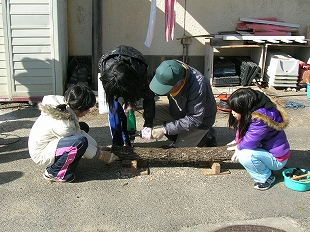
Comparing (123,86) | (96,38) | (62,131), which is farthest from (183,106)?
(96,38)

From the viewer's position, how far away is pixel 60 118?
12.0ft

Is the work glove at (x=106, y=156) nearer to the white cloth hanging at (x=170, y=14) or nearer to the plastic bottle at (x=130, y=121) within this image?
the plastic bottle at (x=130, y=121)

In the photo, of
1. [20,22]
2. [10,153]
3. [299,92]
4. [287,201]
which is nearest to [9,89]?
[20,22]

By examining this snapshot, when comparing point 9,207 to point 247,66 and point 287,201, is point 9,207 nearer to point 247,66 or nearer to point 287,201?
point 287,201

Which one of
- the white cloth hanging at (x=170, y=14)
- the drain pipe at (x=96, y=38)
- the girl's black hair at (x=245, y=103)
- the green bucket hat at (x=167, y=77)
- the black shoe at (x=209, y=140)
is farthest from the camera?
the drain pipe at (x=96, y=38)

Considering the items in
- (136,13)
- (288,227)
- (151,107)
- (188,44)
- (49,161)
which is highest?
(136,13)

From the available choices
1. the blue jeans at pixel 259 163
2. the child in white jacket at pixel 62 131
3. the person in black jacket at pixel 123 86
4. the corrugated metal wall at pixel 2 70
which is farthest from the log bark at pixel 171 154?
the corrugated metal wall at pixel 2 70

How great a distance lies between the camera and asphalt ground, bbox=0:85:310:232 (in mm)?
3330

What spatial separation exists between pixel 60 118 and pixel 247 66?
456 cm

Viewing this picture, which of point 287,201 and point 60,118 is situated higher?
point 60,118

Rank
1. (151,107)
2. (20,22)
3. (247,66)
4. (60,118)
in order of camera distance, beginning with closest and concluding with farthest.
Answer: (60,118), (151,107), (20,22), (247,66)

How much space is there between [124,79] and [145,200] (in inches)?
45.0

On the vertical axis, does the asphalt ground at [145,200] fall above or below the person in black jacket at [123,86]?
below

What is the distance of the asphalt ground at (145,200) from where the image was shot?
3.33m
